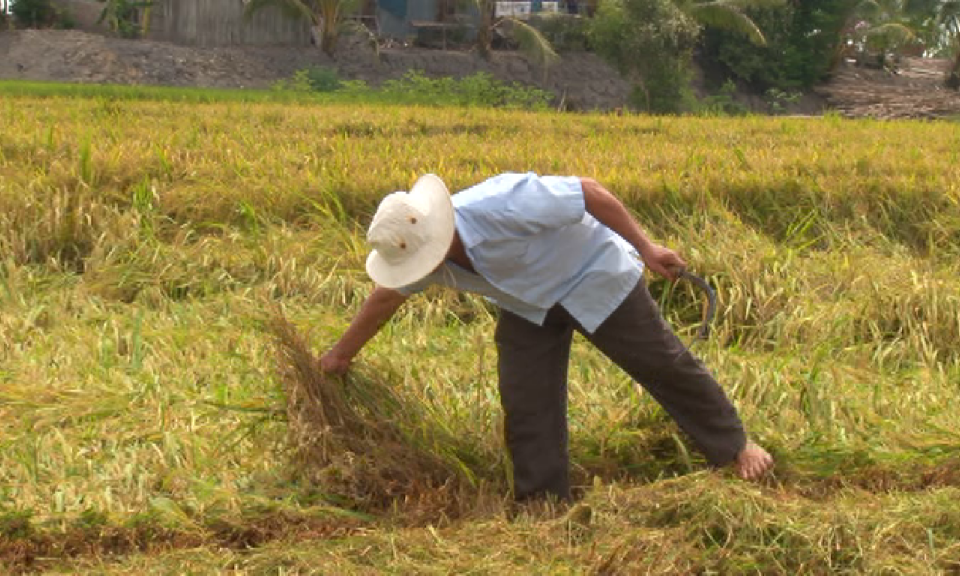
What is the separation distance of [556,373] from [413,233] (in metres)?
0.66

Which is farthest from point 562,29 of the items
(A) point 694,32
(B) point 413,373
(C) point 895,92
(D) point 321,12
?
(B) point 413,373

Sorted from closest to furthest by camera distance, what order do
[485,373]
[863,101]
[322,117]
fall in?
[485,373]
[322,117]
[863,101]

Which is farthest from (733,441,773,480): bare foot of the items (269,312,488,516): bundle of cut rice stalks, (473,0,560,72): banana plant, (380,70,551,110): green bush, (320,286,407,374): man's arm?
(473,0,560,72): banana plant

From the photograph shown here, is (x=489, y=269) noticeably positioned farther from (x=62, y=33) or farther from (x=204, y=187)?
(x=62, y=33)

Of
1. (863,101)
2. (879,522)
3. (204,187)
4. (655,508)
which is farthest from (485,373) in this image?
(863,101)

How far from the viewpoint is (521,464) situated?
362cm

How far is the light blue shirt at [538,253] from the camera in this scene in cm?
333

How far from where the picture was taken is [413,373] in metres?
4.23

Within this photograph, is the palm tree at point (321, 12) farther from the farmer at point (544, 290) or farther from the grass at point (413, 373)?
the farmer at point (544, 290)

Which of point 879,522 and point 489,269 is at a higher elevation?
point 489,269

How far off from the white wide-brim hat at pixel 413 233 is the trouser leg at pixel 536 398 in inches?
18.4

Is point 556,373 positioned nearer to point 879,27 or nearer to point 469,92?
point 469,92

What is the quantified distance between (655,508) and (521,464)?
0.45 m

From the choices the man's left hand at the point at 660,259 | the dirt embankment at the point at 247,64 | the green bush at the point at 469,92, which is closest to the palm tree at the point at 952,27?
the dirt embankment at the point at 247,64
